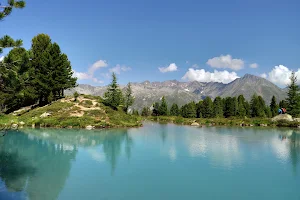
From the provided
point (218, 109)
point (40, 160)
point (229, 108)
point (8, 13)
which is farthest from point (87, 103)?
point (229, 108)

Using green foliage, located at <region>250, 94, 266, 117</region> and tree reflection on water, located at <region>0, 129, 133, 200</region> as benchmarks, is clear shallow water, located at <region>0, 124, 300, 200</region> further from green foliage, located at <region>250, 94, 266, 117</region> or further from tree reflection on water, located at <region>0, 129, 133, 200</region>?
green foliage, located at <region>250, 94, 266, 117</region>

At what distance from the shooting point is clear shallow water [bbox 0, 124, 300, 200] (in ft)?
49.1

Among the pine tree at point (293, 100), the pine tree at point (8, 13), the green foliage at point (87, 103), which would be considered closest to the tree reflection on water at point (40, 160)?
the pine tree at point (8, 13)

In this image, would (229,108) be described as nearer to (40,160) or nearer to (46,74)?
(46,74)

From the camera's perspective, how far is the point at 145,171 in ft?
65.3

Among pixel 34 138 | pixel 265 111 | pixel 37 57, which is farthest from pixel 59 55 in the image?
pixel 265 111

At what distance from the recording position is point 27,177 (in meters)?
17.2

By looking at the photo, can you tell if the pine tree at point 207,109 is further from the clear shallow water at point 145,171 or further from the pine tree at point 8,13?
the pine tree at point 8,13

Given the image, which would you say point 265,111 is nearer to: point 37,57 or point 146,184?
point 37,57

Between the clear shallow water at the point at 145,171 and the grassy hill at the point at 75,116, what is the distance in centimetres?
1629

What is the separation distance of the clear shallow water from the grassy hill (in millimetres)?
16290

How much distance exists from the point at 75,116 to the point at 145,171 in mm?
35970

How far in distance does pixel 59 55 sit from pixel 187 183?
55.5 m

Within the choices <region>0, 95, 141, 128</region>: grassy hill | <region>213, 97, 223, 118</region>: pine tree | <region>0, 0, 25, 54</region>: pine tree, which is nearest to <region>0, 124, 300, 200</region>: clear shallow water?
<region>0, 0, 25, 54</region>: pine tree
